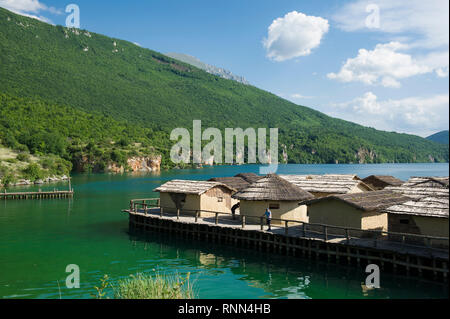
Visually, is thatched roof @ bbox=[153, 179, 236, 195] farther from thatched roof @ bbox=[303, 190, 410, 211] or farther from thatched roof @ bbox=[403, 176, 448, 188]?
thatched roof @ bbox=[403, 176, 448, 188]

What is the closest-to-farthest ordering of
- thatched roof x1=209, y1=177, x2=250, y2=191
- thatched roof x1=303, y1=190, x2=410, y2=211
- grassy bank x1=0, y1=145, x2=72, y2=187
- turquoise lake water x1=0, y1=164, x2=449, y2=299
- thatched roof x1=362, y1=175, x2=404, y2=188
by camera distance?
1. turquoise lake water x1=0, y1=164, x2=449, y2=299
2. thatched roof x1=303, y1=190, x2=410, y2=211
3. thatched roof x1=209, y1=177, x2=250, y2=191
4. thatched roof x1=362, y1=175, x2=404, y2=188
5. grassy bank x1=0, y1=145, x2=72, y2=187

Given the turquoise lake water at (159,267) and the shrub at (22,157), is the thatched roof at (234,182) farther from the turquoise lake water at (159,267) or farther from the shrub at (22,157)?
the shrub at (22,157)

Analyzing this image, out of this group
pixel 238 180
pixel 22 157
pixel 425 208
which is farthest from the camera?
pixel 22 157

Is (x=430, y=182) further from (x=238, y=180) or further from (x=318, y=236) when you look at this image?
(x=238, y=180)

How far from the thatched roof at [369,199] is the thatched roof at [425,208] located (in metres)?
1.61

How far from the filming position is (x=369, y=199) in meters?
25.7

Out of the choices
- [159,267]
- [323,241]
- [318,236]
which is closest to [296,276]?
[323,241]

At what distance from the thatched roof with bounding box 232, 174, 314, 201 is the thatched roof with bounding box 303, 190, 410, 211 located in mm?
2648

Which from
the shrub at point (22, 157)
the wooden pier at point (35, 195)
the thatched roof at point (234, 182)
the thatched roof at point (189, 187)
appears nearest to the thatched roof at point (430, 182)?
the thatched roof at point (234, 182)

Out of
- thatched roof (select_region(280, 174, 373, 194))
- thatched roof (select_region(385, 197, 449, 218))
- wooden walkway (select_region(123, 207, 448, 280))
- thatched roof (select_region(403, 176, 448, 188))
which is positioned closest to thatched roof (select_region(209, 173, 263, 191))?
wooden walkway (select_region(123, 207, 448, 280))

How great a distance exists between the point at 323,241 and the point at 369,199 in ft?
14.3

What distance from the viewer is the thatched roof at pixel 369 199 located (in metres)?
24.1

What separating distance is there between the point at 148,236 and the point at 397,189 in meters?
20.1

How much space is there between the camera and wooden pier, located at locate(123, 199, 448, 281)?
20.4 metres
